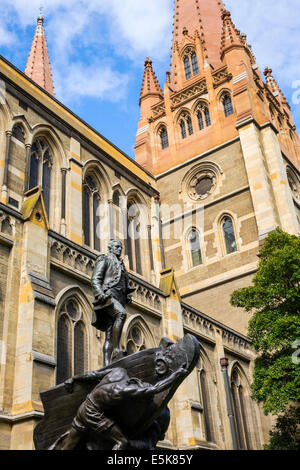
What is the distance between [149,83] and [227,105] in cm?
779

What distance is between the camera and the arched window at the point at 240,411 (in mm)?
20641

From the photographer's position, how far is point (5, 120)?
779 inches

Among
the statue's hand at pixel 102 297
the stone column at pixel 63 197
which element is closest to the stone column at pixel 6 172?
the stone column at pixel 63 197

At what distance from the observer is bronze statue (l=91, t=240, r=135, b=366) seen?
806 centimetres

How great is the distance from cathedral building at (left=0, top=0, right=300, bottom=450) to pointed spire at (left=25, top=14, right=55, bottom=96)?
A: 964 cm

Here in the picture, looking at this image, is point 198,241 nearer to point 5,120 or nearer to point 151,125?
point 151,125

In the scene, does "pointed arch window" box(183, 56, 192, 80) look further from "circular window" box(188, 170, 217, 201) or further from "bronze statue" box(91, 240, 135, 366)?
"bronze statue" box(91, 240, 135, 366)

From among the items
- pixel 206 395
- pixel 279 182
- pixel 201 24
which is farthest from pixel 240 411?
pixel 201 24

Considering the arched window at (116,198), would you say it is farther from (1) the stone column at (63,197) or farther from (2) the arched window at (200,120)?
(2) the arched window at (200,120)

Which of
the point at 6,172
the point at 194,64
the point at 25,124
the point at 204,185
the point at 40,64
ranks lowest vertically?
the point at 6,172

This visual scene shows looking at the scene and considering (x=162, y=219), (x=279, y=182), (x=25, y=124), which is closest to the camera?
(x=25, y=124)

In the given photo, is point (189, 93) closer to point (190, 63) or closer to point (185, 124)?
point (185, 124)

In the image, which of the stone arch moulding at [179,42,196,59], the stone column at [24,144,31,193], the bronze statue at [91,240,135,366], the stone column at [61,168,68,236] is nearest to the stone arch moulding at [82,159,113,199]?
the stone column at [61,168,68,236]

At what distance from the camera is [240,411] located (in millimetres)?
21391
